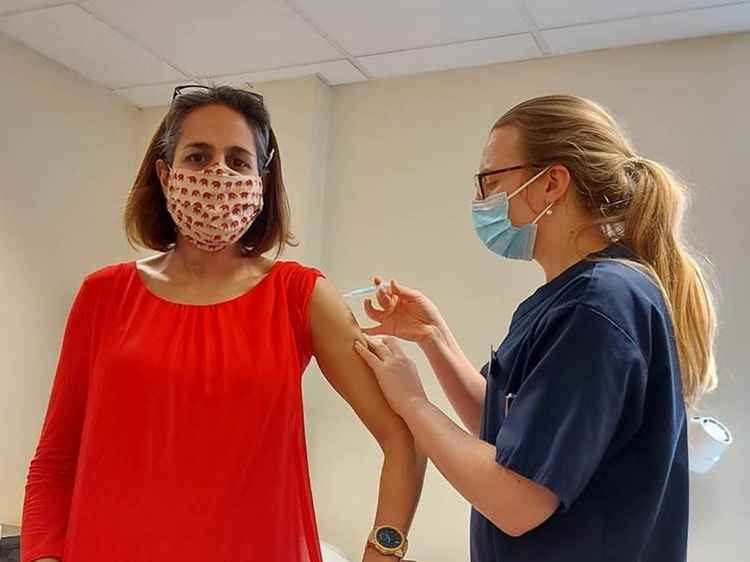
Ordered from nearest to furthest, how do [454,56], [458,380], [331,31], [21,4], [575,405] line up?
1. [575,405]
2. [458,380]
3. [21,4]
4. [331,31]
5. [454,56]

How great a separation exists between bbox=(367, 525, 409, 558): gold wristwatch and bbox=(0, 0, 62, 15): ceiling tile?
89.4 inches

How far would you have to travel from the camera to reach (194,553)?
3.58 feet

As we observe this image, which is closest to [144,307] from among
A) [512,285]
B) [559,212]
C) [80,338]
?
[80,338]

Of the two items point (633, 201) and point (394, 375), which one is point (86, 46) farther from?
point (633, 201)

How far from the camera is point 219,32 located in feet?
9.20

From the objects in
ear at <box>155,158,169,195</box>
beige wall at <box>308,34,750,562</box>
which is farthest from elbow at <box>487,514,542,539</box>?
beige wall at <box>308,34,750,562</box>

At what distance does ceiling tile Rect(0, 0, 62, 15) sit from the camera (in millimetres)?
2609

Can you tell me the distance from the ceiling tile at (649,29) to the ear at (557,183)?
5.23ft

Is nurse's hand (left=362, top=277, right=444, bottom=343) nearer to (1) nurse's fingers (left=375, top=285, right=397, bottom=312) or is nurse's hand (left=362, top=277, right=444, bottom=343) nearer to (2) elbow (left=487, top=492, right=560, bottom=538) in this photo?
(1) nurse's fingers (left=375, top=285, right=397, bottom=312)

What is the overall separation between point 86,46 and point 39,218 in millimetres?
703

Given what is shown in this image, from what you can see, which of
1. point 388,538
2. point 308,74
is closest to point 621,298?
point 388,538

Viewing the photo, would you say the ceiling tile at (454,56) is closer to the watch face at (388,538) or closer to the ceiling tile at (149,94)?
the ceiling tile at (149,94)

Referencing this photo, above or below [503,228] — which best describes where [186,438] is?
below

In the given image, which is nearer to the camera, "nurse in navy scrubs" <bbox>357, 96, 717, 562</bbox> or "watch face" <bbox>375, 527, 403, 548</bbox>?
"nurse in navy scrubs" <bbox>357, 96, 717, 562</bbox>
